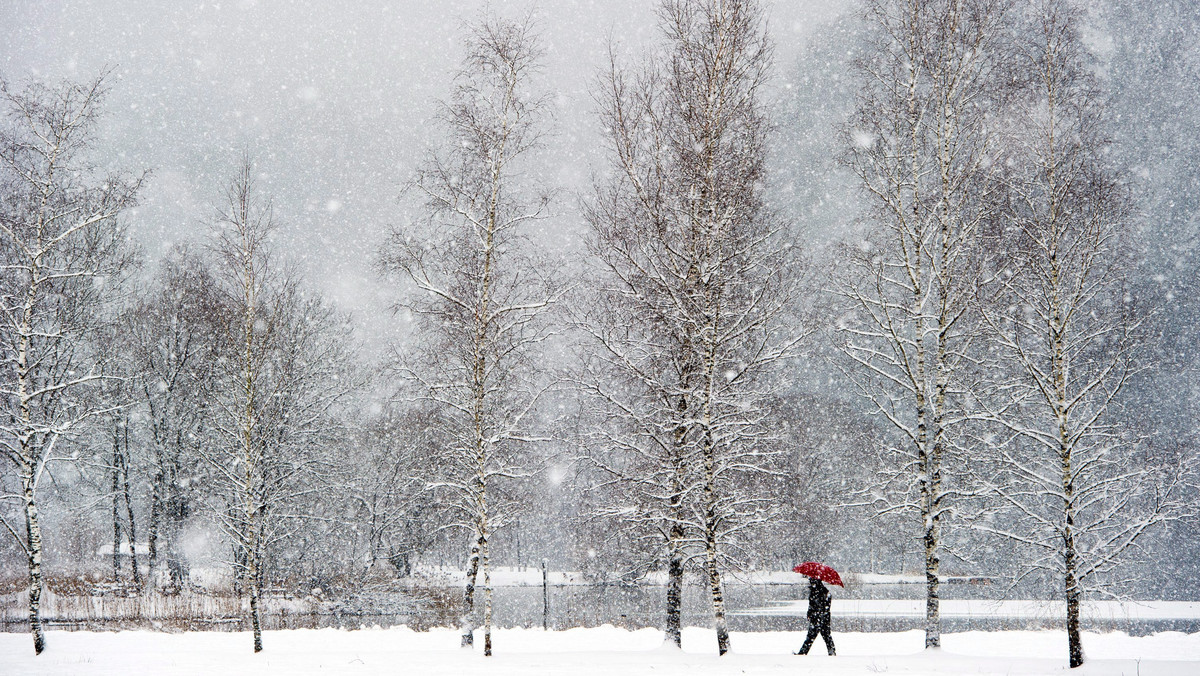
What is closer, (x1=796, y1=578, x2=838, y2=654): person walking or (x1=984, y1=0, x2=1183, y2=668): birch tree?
(x1=984, y1=0, x2=1183, y2=668): birch tree

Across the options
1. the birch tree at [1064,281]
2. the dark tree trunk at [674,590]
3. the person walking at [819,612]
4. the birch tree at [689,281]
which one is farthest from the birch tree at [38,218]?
the birch tree at [1064,281]

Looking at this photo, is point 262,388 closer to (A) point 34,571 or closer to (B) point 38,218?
(B) point 38,218

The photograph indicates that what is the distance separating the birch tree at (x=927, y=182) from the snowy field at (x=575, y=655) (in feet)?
7.73

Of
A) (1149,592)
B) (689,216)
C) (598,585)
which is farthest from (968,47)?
(1149,592)

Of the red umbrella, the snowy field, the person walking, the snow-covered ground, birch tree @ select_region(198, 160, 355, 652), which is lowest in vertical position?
the snow-covered ground

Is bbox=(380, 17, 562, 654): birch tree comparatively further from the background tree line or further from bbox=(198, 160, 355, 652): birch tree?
bbox=(198, 160, 355, 652): birch tree

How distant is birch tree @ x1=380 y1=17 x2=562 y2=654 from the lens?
44.4 feet

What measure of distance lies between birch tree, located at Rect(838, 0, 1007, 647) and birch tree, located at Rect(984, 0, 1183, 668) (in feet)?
2.01

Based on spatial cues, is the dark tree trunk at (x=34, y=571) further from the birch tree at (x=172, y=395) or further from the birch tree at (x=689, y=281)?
the birch tree at (x=172, y=395)

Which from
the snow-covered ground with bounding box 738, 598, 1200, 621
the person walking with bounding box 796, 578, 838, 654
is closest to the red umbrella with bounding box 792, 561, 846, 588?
the person walking with bounding box 796, 578, 838, 654

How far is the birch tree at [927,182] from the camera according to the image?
11.9 meters

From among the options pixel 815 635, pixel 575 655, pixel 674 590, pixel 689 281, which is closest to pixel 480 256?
pixel 689 281

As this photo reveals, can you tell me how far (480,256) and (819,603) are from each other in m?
8.95

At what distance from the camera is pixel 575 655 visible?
1200cm
